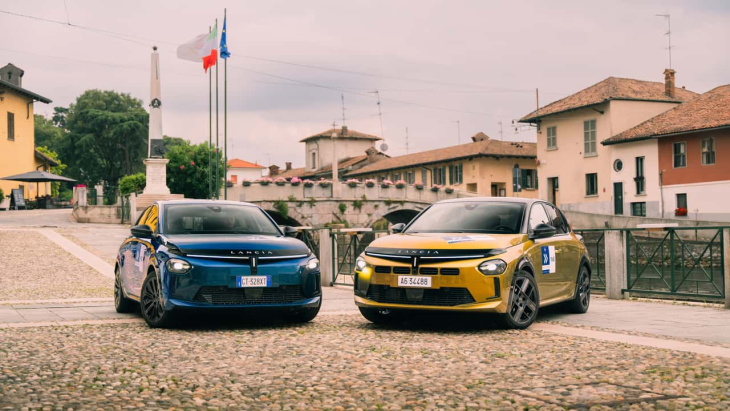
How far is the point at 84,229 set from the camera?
31500mm

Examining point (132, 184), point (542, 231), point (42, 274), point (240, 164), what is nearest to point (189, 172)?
point (132, 184)

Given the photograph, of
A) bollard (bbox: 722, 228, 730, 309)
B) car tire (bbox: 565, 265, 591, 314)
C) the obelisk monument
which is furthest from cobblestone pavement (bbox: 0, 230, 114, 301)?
the obelisk monument

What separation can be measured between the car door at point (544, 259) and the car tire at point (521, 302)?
0.26 metres

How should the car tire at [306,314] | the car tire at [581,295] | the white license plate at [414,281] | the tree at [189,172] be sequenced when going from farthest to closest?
the tree at [189,172] → the car tire at [581,295] → the car tire at [306,314] → the white license plate at [414,281]

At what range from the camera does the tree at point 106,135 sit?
79.0 m

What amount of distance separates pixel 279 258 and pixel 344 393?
12.8 ft

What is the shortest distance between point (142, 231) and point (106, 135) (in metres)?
73.3

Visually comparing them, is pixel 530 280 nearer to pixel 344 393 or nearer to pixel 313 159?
pixel 344 393

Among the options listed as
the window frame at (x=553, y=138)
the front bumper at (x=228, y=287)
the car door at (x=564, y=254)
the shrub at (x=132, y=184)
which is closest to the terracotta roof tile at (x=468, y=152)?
the window frame at (x=553, y=138)

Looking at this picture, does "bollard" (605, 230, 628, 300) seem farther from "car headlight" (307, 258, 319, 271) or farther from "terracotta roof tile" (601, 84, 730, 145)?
"terracotta roof tile" (601, 84, 730, 145)

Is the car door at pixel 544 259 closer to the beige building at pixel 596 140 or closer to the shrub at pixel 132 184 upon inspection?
the beige building at pixel 596 140

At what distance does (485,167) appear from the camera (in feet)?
211

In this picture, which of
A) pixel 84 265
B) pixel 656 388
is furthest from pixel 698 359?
pixel 84 265

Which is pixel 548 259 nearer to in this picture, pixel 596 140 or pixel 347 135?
pixel 596 140
